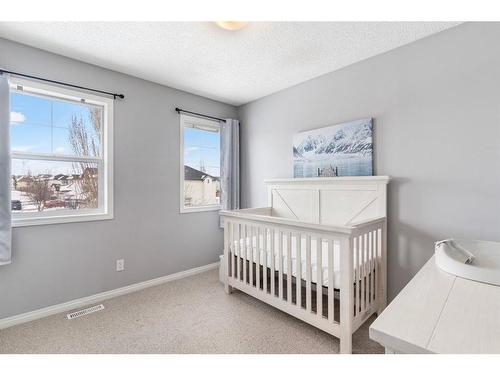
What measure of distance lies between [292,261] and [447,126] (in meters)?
1.57

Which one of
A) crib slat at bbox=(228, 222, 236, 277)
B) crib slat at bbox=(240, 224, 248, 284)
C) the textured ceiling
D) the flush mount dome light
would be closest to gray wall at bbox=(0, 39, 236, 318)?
the textured ceiling

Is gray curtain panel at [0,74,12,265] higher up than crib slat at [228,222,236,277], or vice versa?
gray curtain panel at [0,74,12,265]

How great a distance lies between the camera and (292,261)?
191 cm

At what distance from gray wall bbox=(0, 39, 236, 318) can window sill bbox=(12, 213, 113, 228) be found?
0.16 ft

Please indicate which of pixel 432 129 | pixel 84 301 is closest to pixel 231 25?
pixel 432 129

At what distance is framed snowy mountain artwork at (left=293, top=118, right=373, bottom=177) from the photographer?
2213 mm

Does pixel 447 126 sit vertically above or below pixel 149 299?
above

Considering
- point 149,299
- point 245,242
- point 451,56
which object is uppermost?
point 451,56

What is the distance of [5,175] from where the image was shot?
6.08 feet

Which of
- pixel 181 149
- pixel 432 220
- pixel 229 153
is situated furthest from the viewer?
pixel 229 153

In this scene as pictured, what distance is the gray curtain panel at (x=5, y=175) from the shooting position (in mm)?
1840

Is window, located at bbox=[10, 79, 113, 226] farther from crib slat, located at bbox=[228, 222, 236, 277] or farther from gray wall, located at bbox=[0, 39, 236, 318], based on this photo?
crib slat, located at bbox=[228, 222, 236, 277]
